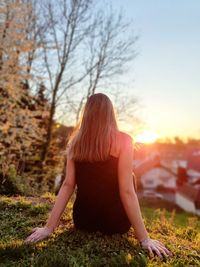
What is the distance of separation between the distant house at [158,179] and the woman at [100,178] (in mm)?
44300

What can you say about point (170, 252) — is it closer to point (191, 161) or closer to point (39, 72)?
point (39, 72)

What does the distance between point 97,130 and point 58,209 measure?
0.88 meters

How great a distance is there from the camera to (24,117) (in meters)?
15.9

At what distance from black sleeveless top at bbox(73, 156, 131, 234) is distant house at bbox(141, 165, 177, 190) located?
145 ft

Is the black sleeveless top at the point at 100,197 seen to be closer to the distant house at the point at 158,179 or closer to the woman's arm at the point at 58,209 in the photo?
the woman's arm at the point at 58,209

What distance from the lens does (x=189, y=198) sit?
119 ft

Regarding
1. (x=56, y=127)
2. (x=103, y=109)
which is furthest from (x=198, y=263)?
(x=56, y=127)

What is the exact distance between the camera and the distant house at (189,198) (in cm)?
3362

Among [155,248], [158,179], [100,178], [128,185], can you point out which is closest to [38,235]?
[100,178]

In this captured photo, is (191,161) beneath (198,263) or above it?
above

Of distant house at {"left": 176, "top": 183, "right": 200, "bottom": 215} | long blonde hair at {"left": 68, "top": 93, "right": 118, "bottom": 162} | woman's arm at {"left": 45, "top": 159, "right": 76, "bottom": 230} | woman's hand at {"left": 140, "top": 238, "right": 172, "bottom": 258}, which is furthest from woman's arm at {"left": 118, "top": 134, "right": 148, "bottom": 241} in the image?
distant house at {"left": 176, "top": 183, "right": 200, "bottom": 215}

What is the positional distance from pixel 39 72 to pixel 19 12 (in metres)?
5.00

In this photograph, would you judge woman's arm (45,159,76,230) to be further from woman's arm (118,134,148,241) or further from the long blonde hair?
woman's arm (118,134,148,241)

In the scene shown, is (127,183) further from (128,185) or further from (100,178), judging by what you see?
(100,178)
